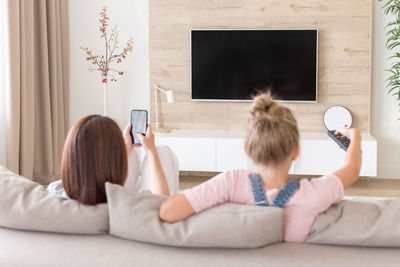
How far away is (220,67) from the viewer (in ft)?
16.0

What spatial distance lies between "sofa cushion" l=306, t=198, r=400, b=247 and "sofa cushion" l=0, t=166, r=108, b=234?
0.56 m

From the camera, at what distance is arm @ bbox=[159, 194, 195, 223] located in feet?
4.18

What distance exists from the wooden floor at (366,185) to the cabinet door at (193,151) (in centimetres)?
23

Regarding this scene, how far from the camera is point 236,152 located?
4.64 m

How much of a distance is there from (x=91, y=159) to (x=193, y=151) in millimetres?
3305

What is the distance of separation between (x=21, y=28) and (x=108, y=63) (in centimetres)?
105

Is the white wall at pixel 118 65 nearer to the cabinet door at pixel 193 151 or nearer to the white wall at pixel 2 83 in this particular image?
the cabinet door at pixel 193 151

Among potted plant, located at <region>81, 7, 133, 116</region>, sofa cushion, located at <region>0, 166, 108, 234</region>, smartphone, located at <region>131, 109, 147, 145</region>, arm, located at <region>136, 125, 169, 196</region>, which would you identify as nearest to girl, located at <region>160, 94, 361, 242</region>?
sofa cushion, located at <region>0, 166, 108, 234</region>

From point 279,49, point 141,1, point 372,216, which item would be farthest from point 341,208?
point 141,1

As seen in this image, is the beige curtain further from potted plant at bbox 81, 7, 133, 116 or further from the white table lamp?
the white table lamp

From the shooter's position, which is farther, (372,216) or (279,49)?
(279,49)

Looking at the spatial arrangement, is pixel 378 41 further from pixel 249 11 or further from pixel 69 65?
pixel 69 65

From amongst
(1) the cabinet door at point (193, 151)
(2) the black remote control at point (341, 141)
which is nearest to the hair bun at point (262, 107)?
(2) the black remote control at point (341, 141)

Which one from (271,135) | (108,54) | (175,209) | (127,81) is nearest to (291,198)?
(271,135)
